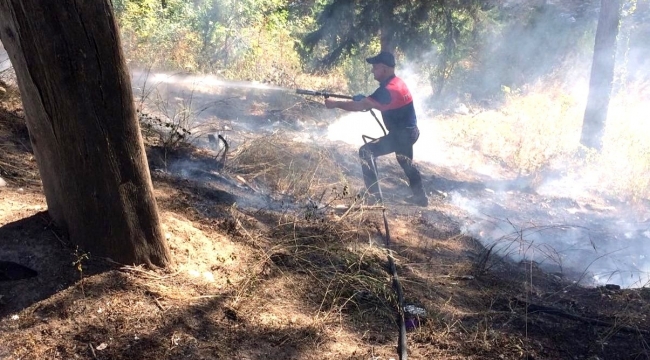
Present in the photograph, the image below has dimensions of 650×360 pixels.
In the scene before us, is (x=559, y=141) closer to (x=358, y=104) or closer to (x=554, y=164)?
(x=554, y=164)

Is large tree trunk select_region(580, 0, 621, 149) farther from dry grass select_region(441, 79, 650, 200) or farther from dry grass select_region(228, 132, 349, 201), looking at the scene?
dry grass select_region(228, 132, 349, 201)

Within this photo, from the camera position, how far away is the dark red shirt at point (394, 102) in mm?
6105

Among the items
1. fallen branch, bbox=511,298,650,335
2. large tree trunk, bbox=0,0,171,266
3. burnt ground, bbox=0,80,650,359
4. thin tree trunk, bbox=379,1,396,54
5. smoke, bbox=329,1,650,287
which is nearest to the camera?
large tree trunk, bbox=0,0,171,266

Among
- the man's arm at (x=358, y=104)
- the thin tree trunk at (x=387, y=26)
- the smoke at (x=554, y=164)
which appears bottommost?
the smoke at (x=554, y=164)

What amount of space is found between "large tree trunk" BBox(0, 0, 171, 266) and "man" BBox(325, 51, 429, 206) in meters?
3.84

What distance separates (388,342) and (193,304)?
119 centimetres

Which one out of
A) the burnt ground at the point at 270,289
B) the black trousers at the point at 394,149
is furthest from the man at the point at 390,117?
the burnt ground at the point at 270,289

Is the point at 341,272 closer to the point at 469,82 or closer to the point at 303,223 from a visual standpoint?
the point at 303,223

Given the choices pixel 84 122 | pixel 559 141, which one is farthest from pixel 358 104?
pixel 559 141

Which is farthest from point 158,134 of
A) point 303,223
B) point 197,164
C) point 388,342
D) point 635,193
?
point 635,193

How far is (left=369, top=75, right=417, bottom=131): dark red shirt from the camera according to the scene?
611 cm

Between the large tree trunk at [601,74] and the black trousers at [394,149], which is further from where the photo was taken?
the large tree trunk at [601,74]

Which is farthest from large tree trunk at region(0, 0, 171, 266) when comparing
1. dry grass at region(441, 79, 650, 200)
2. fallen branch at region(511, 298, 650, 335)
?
dry grass at region(441, 79, 650, 200)

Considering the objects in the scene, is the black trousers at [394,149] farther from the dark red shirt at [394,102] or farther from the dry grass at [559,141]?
the dry grass at [559,141]
